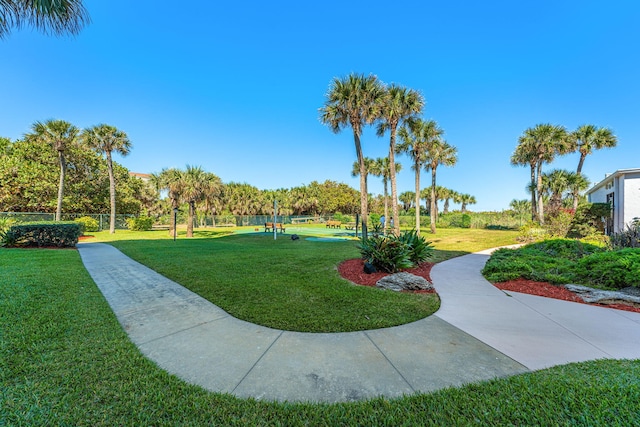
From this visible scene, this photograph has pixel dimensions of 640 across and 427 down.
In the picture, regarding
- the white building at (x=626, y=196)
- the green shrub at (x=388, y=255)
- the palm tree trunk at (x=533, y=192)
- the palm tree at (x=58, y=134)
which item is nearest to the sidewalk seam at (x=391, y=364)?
the green shrub at (x=388, y=255)

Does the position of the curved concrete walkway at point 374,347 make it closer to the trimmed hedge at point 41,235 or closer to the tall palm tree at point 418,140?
the trimmed hedge at point 41,235

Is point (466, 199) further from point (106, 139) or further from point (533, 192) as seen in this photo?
point (106, 139)

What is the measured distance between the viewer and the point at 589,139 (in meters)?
22.3

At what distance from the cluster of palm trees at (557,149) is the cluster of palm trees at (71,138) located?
3484 cm

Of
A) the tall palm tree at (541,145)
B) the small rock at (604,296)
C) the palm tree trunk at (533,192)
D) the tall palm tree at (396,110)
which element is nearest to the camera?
the small rock at (604,296)

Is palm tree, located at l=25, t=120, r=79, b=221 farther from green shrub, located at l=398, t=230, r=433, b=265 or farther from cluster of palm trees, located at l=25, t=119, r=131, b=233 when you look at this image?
green shrub, located at l=398, t=230, r=433, b=265

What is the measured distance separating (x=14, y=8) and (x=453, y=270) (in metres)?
10.4

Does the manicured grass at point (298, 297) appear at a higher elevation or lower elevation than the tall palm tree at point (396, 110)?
lower

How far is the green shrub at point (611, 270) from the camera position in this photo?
4.66 meters

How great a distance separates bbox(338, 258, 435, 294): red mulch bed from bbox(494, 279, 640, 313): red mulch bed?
1600 millimetres

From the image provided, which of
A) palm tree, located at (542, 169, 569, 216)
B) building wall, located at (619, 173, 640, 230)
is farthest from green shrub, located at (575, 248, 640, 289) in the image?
palm tree, located at (542, 169, 569, 216)

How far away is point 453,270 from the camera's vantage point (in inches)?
277

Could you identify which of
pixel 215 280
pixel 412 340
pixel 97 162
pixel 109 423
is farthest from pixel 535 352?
pixel 97 162

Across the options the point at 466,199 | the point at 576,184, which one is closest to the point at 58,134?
the point at 576,184
